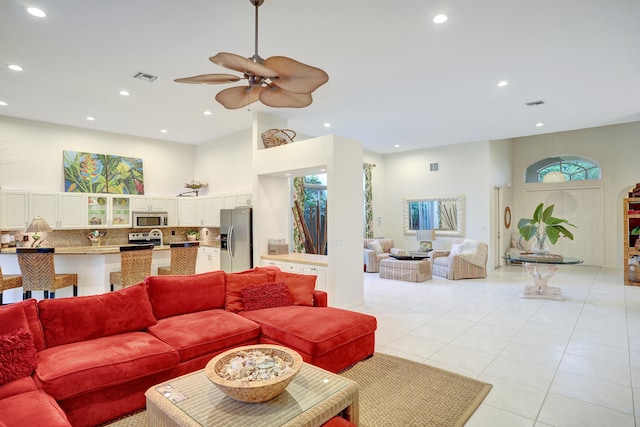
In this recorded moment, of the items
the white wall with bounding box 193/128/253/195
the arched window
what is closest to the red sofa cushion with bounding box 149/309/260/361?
the white wall with bounding box 193/128/253/195

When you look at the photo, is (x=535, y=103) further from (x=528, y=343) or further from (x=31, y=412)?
(x=31, y=412)

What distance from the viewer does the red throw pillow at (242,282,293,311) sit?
12.0 feet

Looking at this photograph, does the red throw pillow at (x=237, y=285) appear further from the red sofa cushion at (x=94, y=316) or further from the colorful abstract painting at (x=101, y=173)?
the colorful abstract painting at (x=101, y=173)

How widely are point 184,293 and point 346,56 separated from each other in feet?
10.8

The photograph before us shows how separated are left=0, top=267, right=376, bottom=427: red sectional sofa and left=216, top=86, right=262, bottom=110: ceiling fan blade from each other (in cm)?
185

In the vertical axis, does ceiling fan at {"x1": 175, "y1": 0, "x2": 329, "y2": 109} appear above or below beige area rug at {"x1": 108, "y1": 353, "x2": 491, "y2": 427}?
above

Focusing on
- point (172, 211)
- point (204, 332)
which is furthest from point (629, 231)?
point (172, 211)

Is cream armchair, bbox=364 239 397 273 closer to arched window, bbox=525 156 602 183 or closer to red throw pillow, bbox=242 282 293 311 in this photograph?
arched window, bbox=525 156 602 183

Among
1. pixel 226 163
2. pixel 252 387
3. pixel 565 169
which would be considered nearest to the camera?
pixel 252 387

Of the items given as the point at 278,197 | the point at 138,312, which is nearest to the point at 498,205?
the point at 278,197

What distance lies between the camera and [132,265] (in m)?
4.88

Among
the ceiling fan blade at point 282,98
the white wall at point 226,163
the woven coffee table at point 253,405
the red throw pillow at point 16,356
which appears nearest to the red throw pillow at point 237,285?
the woven coffee table at point 253,405

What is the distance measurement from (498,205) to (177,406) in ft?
31.1

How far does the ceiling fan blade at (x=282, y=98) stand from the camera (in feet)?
10.00
